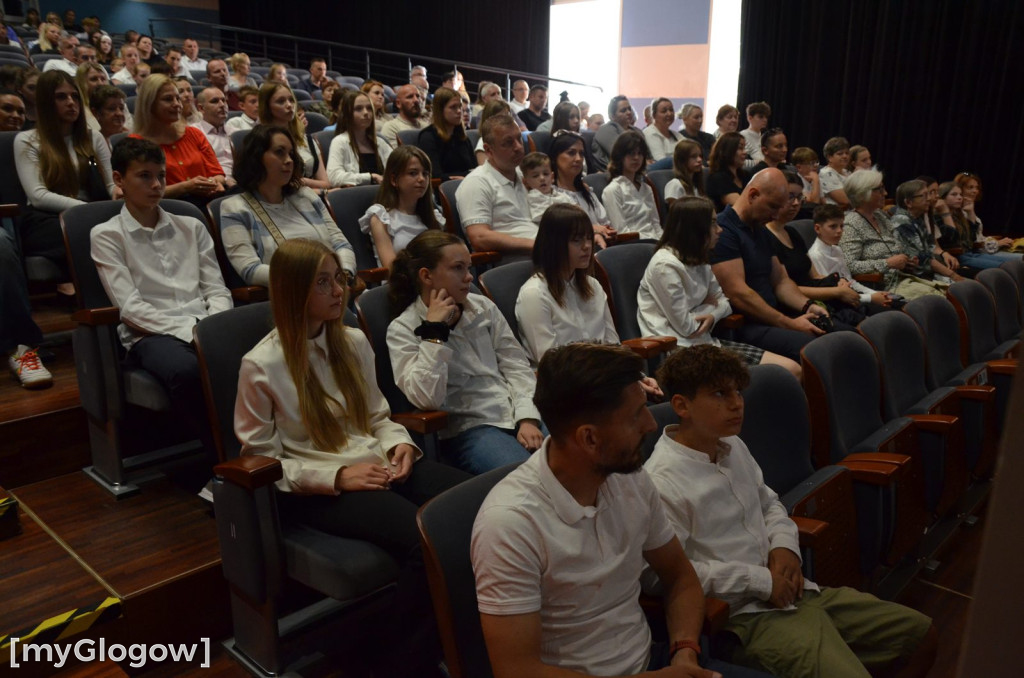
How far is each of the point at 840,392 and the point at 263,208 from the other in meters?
1.85

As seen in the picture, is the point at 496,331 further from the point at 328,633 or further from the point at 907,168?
the point at 907,168

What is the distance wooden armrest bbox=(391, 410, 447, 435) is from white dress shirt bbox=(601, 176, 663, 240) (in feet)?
7.07

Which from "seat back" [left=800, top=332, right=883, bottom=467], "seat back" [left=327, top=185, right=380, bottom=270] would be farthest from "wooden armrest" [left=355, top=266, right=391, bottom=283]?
"seat back" [left=800, top=332, right=883, bottom=467]

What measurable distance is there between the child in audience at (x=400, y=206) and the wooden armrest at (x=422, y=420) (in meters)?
1.07

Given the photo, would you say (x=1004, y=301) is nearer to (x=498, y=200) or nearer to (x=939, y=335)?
(x=939, y=335)

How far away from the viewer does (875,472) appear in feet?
6.16

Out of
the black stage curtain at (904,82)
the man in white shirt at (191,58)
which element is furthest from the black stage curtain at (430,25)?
the black stage curtain at (904,82)

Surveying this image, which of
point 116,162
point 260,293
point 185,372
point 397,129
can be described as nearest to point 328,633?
point 185,372

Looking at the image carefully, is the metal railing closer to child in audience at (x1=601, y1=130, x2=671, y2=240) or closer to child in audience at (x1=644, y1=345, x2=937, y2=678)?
child in audience at (x1=601, y1=130, x2=671, y2=240)

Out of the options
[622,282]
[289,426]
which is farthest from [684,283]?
[289,426]

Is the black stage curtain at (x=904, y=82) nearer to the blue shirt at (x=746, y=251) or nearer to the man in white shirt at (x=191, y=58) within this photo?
the blue shirt at (x=746, y=251)

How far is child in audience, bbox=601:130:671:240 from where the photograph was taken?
3799 mm

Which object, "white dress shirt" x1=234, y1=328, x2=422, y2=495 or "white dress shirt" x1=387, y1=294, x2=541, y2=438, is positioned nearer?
"white dress shirt" x1=234, y1=328, x2=422, y2=495

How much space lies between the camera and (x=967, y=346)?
317 cm
